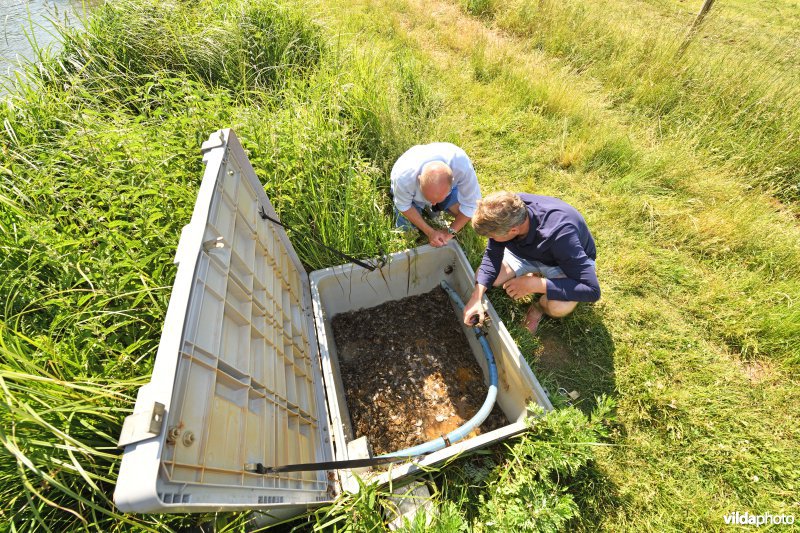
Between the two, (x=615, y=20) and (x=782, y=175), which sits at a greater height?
(x=615, y=20)

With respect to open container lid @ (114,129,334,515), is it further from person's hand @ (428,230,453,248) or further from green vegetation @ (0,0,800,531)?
person's hand @ (428,230,453,248)

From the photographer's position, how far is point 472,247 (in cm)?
311

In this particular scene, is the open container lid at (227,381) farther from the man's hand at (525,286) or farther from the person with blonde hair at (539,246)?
the man's hand at (525,286)

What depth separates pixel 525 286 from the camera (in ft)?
8.15

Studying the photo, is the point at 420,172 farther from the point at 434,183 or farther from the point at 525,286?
the point at 525,286

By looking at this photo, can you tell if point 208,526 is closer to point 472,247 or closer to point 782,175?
point 472,247

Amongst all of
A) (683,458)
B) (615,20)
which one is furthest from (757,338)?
(615,20)

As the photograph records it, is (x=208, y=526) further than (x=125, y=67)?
No

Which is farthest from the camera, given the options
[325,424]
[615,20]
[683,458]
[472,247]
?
[615,20]

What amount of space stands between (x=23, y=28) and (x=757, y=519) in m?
6.79

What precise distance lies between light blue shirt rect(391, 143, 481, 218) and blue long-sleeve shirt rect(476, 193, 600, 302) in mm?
476

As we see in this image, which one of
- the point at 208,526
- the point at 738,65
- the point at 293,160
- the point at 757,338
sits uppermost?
the point at 738,65

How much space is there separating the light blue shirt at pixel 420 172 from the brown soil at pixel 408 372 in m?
0.81

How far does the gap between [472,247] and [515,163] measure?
5.32 feet
